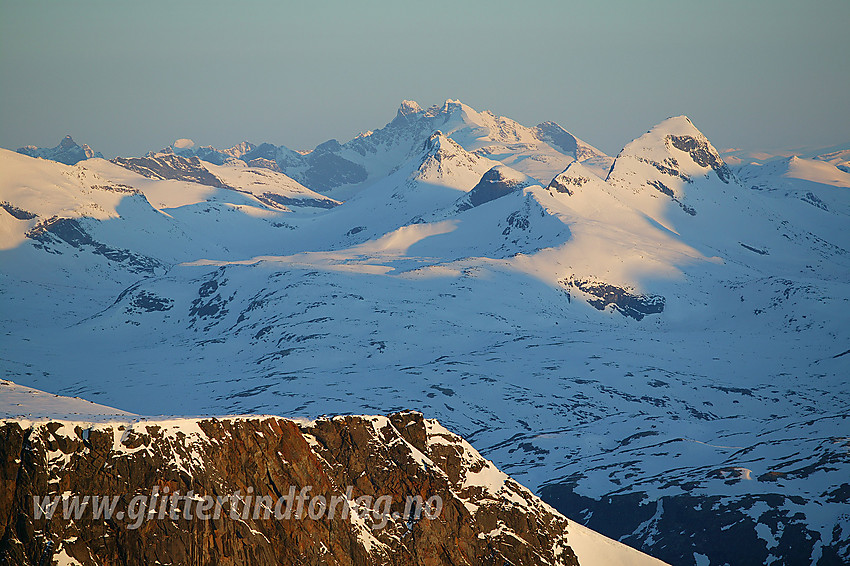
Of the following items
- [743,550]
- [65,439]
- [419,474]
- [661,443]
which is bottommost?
[661,443]

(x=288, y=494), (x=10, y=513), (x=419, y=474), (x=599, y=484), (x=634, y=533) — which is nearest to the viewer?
(x=10, y=513)

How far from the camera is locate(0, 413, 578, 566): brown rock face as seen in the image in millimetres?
68312

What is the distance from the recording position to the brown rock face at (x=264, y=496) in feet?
224

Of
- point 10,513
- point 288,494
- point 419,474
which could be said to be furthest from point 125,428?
point 419,474

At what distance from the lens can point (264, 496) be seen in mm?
76875

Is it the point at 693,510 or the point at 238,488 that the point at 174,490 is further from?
the point at 693,510

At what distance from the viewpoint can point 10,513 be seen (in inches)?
2640

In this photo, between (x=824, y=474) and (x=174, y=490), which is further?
(x=824, y=474)

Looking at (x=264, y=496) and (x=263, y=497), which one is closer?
(x=263, y=497)

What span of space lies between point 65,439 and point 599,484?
11068 centimetres

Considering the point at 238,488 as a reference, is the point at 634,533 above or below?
below

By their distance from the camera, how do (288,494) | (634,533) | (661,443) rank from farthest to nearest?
1. (661,443)
2. (634,533)
3. (288,494)

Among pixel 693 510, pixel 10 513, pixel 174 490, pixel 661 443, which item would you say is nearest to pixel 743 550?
pixel 693 510

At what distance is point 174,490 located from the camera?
72.2 m
